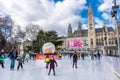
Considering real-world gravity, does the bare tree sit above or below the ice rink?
above

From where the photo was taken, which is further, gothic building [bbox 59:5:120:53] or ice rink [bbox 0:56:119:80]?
gothic building [bbox 59:5:120:53]

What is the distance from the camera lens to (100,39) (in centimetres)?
9562

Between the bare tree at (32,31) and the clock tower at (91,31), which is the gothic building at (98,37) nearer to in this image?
the clock tower at (91,31)

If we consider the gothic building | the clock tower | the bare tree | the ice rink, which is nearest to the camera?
the ice rink

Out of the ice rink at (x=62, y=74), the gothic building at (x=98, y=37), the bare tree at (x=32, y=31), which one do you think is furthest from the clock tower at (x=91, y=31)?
the ice rink at (x=62, y=74)

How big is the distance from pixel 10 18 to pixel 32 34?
8.73 metres

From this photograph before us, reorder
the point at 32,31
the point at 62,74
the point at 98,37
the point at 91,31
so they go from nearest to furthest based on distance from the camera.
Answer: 1. the point at 62,74
2. the point at 32,31
3. the point at 98,37
4. the point at 91,31

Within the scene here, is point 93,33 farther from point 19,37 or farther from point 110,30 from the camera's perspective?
point 19,37

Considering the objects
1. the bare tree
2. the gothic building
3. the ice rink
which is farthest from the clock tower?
the ice rink

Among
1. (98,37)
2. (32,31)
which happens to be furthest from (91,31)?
(32,31)

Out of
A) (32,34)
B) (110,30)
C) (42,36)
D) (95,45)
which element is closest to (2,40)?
(32,34)

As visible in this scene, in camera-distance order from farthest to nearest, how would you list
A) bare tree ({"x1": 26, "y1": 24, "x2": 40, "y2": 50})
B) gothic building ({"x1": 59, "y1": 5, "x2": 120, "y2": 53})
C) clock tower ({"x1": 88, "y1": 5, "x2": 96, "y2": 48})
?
clock tower ({"x1": 88, "y1": 5, "x2": 96, "y2": 48}) < gothic building ({"x1": 59, "y1": 5, "x2": 120, "y2": 53}) < bare tree ({"x1": 26, "y1": 24, "x2": 40, "y2": 50})

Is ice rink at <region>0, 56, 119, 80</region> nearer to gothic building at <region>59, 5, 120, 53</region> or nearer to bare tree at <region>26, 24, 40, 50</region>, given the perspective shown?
bare tree at <region>26, 24, 40, 50</region>

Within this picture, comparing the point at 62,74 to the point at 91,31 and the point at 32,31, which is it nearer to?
the point at 32,31
